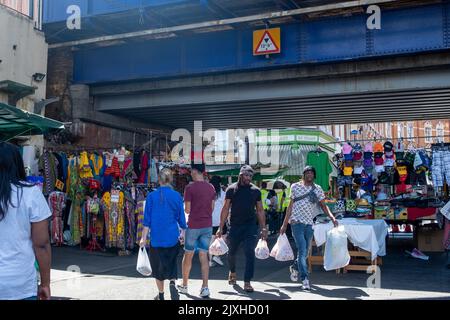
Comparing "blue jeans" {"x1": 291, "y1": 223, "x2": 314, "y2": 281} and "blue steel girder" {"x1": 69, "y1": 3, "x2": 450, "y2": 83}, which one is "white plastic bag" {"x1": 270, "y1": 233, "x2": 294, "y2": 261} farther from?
"blue steel girder" {"x1": 69, "y1": 3, "x2": 450, "y2": 83}

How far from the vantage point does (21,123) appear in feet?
27.6

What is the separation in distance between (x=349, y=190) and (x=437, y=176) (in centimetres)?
240

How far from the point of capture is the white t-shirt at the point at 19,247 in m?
3.15

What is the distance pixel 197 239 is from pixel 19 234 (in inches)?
163

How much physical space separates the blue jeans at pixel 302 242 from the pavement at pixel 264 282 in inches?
12.8

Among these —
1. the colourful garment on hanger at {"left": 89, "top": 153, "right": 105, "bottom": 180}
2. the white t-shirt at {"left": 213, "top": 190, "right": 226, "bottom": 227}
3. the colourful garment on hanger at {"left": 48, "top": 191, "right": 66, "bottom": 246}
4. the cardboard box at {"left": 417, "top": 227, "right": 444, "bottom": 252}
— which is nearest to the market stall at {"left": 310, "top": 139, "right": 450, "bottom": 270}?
the cardboard box at {"left": 417, "top": 227, "right": 444, "bottom": 252}

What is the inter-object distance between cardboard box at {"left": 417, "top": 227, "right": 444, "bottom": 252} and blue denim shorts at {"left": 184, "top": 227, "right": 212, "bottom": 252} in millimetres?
7606

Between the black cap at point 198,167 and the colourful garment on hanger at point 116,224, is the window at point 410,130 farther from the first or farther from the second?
the black cap at point 198,167

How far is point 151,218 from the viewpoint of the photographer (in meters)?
6.43

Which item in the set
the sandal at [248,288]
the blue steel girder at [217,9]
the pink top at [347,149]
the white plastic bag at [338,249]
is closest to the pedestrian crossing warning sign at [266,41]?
the blue steel girder at [217,9]

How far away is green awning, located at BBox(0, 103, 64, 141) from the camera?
7.65 metres

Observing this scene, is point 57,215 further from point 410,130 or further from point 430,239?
point 410,130

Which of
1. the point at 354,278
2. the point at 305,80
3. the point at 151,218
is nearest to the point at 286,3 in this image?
the point at 305,80
